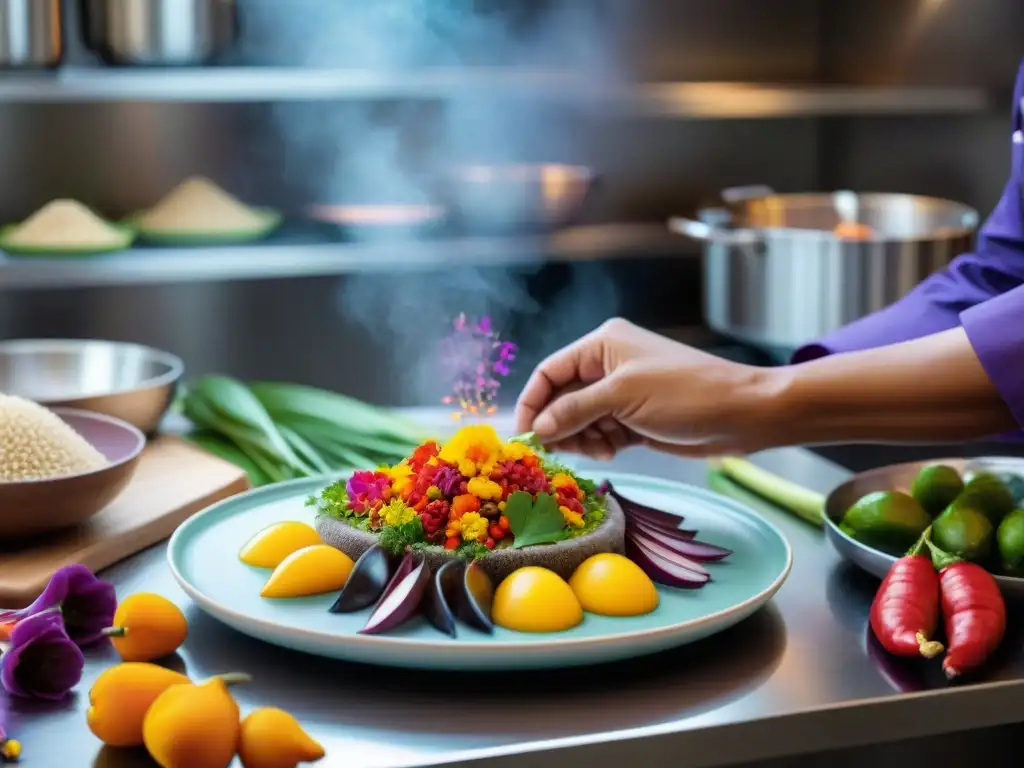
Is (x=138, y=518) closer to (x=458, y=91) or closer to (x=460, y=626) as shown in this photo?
(x=460, y=626)

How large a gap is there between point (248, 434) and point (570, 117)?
2.00 metres

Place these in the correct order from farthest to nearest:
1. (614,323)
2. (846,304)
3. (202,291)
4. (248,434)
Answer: (202,291)
(846,304)
(248,434)
(614,323)

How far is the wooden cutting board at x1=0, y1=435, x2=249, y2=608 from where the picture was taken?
1216 mm

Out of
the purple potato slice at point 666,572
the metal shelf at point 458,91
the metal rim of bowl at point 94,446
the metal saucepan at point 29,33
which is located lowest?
the purple potato slice at point 666,572

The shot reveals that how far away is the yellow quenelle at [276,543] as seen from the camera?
1.12 meters

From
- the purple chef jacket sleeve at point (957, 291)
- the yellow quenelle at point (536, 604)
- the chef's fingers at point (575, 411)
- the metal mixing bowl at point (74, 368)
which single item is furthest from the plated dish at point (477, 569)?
the metal mixing bowl at point (74, 368)

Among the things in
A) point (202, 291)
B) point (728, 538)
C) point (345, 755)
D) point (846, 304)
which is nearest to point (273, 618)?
point (345, 755)

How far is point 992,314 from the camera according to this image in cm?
118

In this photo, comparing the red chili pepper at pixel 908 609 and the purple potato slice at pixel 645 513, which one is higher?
the purple potato slice at pixel 645 513

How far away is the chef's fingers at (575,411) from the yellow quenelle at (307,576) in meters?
0.34

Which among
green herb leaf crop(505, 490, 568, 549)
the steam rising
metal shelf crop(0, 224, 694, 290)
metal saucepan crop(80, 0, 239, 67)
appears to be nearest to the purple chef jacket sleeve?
green herb leaf crop(505, 490, 568, 549)

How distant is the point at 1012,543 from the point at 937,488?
14 centimetres

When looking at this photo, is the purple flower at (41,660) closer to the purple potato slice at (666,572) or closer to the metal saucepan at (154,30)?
the purple potato slice at (666,572)

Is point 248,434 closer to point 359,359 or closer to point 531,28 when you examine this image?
point 359,359
